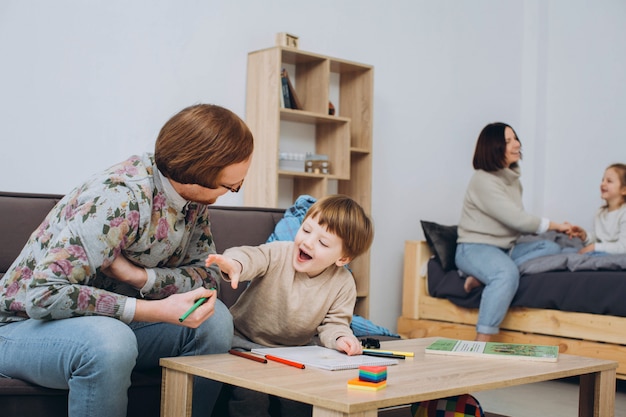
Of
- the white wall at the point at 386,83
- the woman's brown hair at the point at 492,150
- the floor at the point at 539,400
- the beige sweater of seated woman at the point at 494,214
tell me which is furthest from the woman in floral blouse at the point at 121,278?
the woman's brown hair at the point at 492,150

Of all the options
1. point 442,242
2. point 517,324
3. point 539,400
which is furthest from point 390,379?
point 442,242

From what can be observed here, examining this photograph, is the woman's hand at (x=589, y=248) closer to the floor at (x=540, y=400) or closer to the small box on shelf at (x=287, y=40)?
the floor at (x=540, y=400)

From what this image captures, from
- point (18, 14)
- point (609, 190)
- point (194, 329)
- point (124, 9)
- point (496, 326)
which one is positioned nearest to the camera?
point (194, 329)

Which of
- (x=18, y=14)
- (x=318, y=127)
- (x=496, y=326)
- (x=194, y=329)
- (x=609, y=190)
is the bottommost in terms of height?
(x=496, y=326)

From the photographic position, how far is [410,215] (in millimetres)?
5004

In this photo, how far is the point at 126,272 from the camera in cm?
183

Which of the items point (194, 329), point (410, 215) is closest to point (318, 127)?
point (410, 215)

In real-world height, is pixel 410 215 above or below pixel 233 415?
above

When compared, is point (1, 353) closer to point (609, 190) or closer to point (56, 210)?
point (56, 210)

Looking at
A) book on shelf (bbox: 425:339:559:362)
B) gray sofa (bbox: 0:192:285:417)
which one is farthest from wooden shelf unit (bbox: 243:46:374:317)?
book on shelf (bbox: 425:339:559:362)

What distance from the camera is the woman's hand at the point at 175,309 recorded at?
1721mm

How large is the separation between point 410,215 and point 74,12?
8.15 ft

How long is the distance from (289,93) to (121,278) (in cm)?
239

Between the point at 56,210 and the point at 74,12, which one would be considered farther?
the point at 74,12
